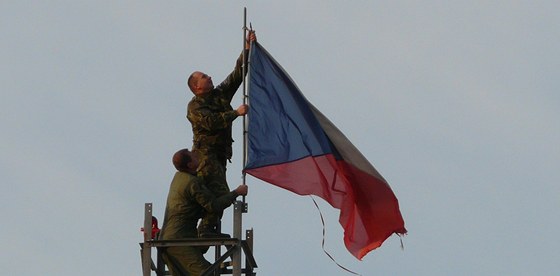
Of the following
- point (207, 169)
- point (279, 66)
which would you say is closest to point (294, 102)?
point (279, 66)

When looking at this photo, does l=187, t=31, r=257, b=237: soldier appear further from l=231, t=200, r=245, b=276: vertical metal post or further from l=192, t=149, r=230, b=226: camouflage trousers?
l=231, t=200, r=245, b=276: vertical metal post

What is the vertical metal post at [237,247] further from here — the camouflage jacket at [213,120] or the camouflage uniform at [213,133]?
the camouflage jacket at [213,120]

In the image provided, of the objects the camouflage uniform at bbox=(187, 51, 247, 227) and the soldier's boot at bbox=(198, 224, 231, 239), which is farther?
the camouflage uniform at bbox=(187, 51, 247, 227)

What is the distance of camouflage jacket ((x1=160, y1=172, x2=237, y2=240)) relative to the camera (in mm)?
26969

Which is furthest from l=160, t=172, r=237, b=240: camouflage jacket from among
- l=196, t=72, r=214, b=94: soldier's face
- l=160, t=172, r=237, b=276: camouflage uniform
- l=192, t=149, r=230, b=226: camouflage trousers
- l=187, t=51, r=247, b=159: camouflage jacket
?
l=196, t=72, r=214, b=94: soldier's face

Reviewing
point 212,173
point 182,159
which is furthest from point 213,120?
point 182,159

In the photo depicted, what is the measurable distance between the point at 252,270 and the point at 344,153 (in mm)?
3707

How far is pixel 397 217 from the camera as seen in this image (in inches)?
1202

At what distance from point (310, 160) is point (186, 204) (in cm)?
339

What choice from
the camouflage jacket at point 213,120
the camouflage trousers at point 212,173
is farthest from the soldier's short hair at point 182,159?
the camouflage jacket at point 213,120

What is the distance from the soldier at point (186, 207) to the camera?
2681cm

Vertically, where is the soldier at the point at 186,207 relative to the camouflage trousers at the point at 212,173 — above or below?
below

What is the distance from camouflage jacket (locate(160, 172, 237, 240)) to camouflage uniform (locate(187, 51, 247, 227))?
86 centimetres

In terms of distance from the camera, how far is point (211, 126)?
1104 inches
